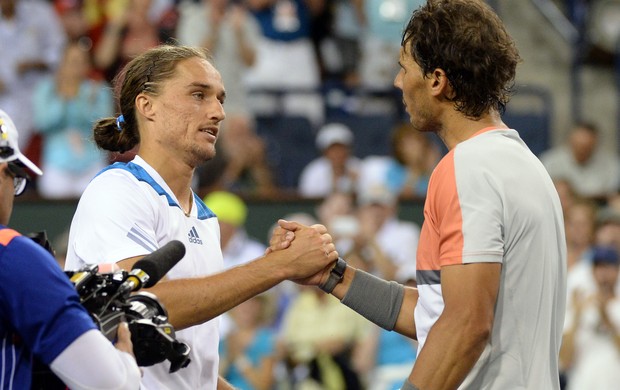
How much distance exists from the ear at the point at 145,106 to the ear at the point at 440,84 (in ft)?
3.91

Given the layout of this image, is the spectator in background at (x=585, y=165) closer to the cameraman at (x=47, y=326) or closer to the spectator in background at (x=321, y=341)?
the spectator in background at (x=321, y=341)

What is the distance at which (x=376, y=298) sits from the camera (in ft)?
14.8

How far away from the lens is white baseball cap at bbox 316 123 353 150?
10.2 meters

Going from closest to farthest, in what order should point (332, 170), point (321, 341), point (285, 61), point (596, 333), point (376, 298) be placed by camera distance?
1. point (376, 298)
2. point (596, 333)
3. point (321, 341)
4. point (332, 170)
5. point (285, 61)

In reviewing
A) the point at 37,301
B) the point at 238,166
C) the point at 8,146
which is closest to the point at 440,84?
the point at 8,146

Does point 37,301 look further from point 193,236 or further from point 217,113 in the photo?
point 217,113

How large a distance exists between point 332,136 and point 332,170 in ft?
0.98

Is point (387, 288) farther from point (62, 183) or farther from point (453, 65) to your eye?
point (62, 183)

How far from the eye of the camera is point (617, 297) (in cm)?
864

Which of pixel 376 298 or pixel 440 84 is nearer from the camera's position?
pixel 440 84

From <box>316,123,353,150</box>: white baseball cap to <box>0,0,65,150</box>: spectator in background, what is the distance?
2.47 metres

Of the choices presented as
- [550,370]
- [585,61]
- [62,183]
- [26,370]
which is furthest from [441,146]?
[26,370]

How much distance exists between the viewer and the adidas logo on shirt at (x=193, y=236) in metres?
4.41

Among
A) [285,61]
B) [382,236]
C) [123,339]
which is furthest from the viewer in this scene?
[285,61]
